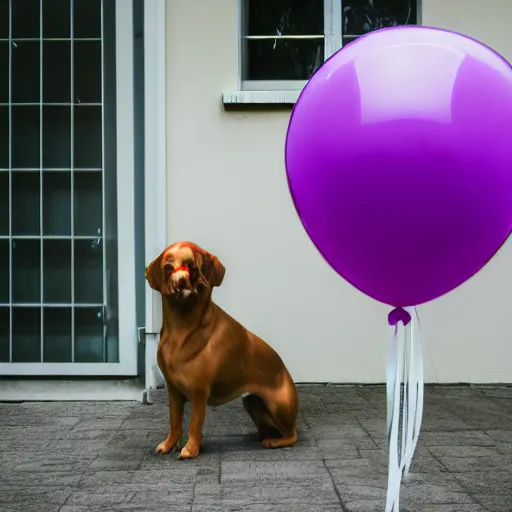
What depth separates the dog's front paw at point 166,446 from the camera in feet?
12.4

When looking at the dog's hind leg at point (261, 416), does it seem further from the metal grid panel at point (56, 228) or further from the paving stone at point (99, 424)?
the metal grid panel at point (56, 228)

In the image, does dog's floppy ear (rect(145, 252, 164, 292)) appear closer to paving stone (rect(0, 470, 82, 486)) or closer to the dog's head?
the dog's head

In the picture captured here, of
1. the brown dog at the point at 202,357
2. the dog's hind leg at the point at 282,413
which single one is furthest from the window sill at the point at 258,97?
the dog's hind leg at the point at 282,413

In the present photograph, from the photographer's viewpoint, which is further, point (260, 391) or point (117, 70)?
point (117, 70)

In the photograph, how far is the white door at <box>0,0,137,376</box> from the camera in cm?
558

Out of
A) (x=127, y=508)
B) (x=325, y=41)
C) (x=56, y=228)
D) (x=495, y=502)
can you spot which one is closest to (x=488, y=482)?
(x=495, y=502)

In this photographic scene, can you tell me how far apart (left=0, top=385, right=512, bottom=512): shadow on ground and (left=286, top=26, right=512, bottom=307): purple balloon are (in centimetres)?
98

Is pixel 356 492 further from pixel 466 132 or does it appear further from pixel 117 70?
pixel 117 70

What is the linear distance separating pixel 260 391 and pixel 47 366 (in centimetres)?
216

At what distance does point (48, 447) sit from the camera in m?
4.08

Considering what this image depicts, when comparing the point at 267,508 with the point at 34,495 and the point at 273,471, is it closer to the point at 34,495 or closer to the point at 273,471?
the point at 273,471

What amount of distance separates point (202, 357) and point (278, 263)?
209 cm

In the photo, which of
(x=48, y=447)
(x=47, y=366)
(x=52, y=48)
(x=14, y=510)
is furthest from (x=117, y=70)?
(x=14, y=510)

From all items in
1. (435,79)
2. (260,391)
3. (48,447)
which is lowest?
(48,447)
